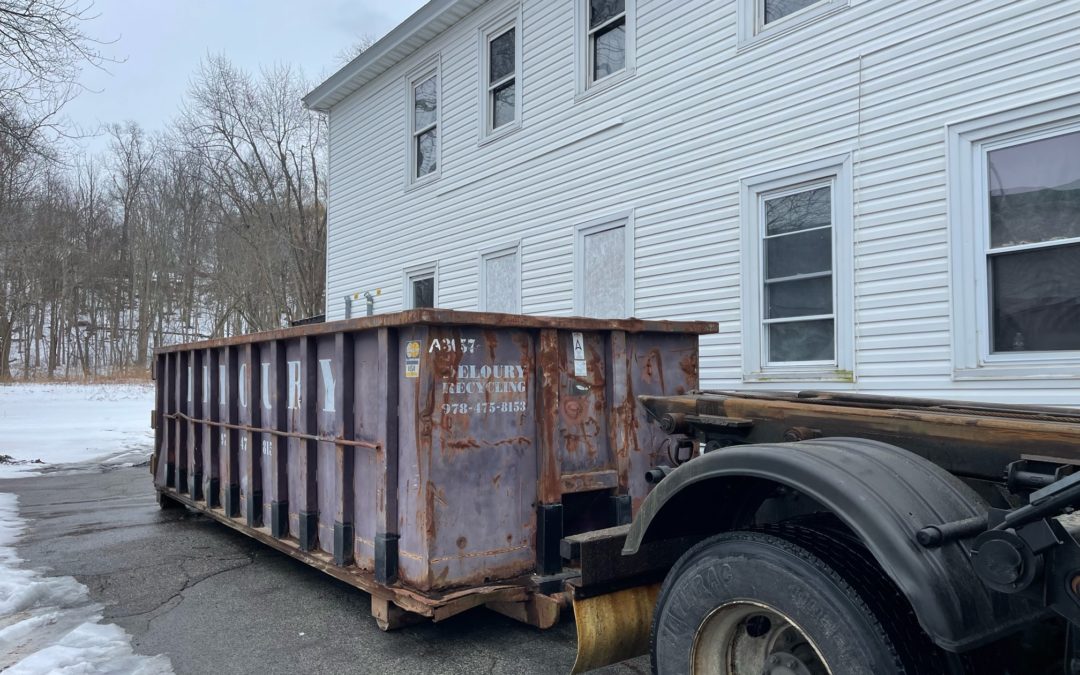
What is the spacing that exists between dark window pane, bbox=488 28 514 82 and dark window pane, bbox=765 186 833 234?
17.2ft

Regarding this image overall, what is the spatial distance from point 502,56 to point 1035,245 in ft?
26.4

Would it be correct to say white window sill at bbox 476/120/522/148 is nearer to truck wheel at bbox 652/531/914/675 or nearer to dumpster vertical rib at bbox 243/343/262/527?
dumpster vertical rib at bbox 243/343/262/527

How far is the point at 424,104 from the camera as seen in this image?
13.2 meters

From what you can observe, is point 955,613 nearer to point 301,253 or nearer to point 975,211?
point 975,211

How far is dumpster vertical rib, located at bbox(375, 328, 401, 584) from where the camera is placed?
4113 millimetres

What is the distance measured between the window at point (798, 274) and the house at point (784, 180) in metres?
0.02

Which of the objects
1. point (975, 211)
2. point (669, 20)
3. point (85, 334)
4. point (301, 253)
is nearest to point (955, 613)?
point (975, 211)

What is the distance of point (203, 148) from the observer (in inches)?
1156

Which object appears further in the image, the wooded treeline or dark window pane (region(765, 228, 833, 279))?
the wooded treeline

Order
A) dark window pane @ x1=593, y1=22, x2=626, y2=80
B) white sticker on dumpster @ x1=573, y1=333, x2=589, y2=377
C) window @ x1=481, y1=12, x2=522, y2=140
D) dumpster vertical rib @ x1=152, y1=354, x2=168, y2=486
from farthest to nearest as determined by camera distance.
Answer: window @ x1=481, y1=12, x2=522, y2=140 → dark window pane @ x1=593, y1=22, x2=626, y2=80 → dumpster vertical rib @ x1=152, y1=354, x2=168, y2=486 → white sticker on dumpster @ x1=573, y1=333, x2=589, y2=377

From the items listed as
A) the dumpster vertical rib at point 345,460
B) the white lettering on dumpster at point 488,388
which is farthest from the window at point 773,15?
the dumpster vertical rib at point 345,460

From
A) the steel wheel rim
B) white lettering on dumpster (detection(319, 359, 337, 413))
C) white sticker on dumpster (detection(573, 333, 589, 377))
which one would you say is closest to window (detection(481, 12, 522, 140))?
white lettering on dumpster (detection(319, 359, 337, 413))

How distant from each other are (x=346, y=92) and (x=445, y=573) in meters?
13.1

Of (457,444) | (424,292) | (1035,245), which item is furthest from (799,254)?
(424,292)
